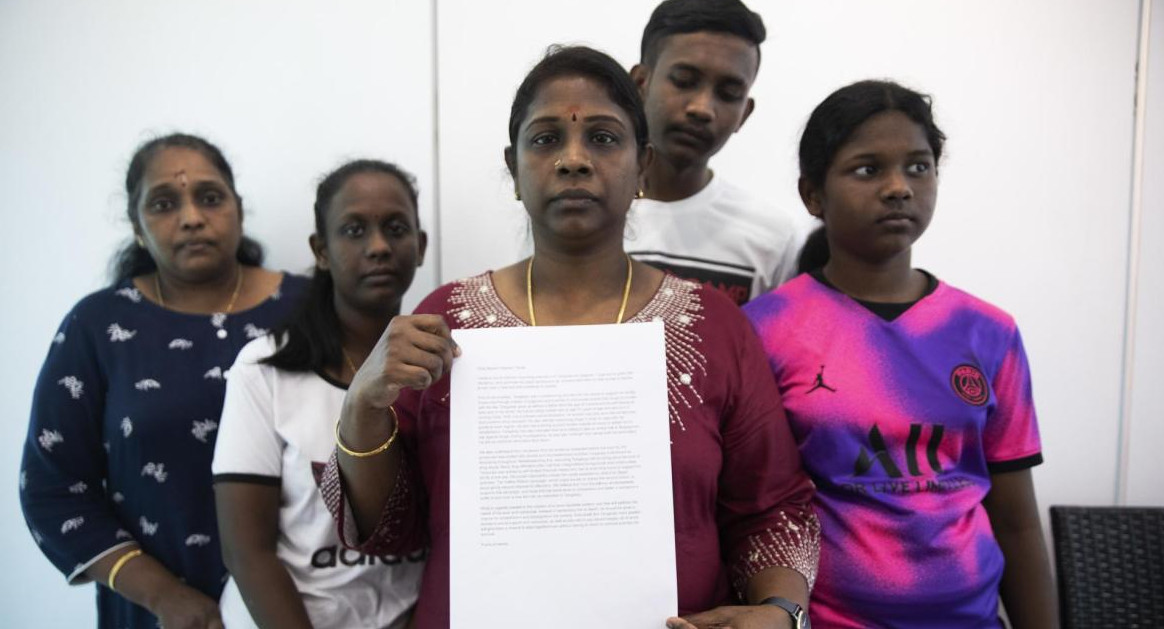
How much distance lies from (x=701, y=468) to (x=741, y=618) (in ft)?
0.73

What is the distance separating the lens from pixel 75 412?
166cm

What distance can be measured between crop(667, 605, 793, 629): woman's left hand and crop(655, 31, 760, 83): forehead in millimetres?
1189

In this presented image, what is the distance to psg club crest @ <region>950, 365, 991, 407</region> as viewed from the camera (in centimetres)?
130

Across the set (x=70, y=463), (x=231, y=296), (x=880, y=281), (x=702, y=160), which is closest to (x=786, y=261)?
(x=702, y=160)

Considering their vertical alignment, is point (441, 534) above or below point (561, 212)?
below

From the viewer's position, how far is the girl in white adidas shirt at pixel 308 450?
141cm

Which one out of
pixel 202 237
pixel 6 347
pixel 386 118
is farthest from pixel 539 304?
pixel 6 347

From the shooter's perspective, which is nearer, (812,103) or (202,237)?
(202,237)

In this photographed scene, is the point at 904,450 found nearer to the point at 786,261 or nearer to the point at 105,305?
the point at 786,261

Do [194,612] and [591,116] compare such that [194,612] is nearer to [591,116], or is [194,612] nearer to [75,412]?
[75,412]

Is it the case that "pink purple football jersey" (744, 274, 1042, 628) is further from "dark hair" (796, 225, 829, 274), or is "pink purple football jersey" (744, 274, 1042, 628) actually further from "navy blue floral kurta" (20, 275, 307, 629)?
"navy blue floral kurta" (20, 275, 307, 629)

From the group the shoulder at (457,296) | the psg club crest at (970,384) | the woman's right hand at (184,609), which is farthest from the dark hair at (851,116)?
the woman's right hand at (184,609)

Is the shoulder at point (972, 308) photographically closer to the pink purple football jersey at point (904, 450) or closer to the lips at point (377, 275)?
the pink purple football jersey at point (904, 450)

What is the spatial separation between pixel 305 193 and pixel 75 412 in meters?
0.85
